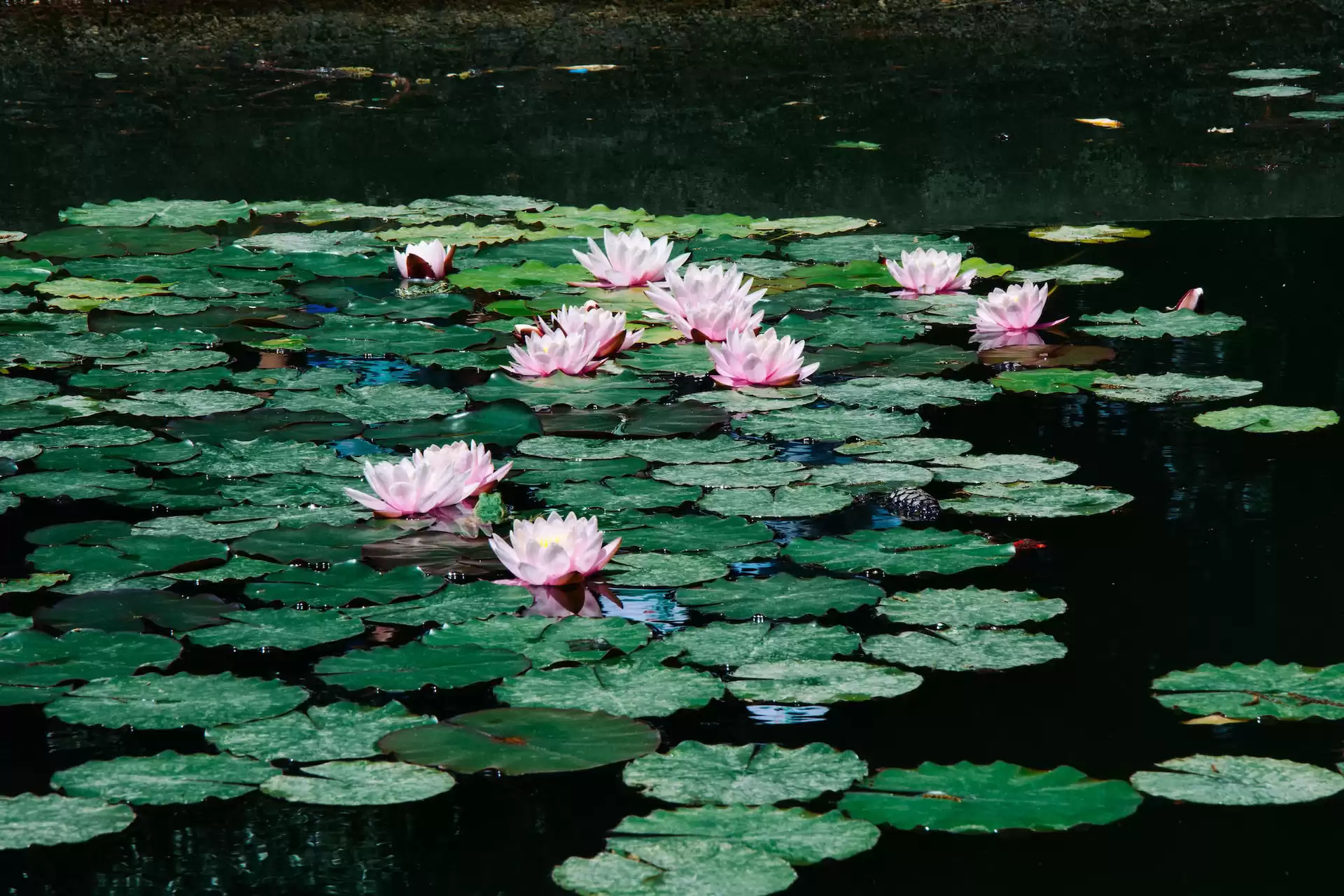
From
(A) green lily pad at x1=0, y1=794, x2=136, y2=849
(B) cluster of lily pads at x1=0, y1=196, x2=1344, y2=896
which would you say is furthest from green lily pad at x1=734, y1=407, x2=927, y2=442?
(A) green lily pad at x1=0, y1=794, x2=136, y2=849

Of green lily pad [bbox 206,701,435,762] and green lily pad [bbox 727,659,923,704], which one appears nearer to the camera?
green lily pad [bbox 206,701,435,762]

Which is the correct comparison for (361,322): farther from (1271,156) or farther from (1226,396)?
(1271,156)

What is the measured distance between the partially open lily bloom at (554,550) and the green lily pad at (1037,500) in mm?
582

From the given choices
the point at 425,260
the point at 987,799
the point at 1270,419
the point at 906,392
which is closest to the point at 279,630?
the point at 987,799

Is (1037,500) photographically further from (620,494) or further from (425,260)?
(425,260)

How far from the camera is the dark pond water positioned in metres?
1.46

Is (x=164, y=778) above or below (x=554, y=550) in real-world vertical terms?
below

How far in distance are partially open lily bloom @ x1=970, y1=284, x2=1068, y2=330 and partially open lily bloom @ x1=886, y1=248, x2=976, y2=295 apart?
28cm

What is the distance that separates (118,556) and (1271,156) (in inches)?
165

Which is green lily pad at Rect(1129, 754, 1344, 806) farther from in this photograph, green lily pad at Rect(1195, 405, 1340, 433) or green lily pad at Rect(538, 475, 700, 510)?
green lily pad at Rect(1195, 405, 1340, 433)

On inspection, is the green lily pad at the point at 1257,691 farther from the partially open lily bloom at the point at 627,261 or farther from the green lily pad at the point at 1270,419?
the partially open lily bloom at the point at 627,261

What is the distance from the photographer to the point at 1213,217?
4.41 meters

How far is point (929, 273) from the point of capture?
11.8ft

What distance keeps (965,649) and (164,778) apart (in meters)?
0.87
